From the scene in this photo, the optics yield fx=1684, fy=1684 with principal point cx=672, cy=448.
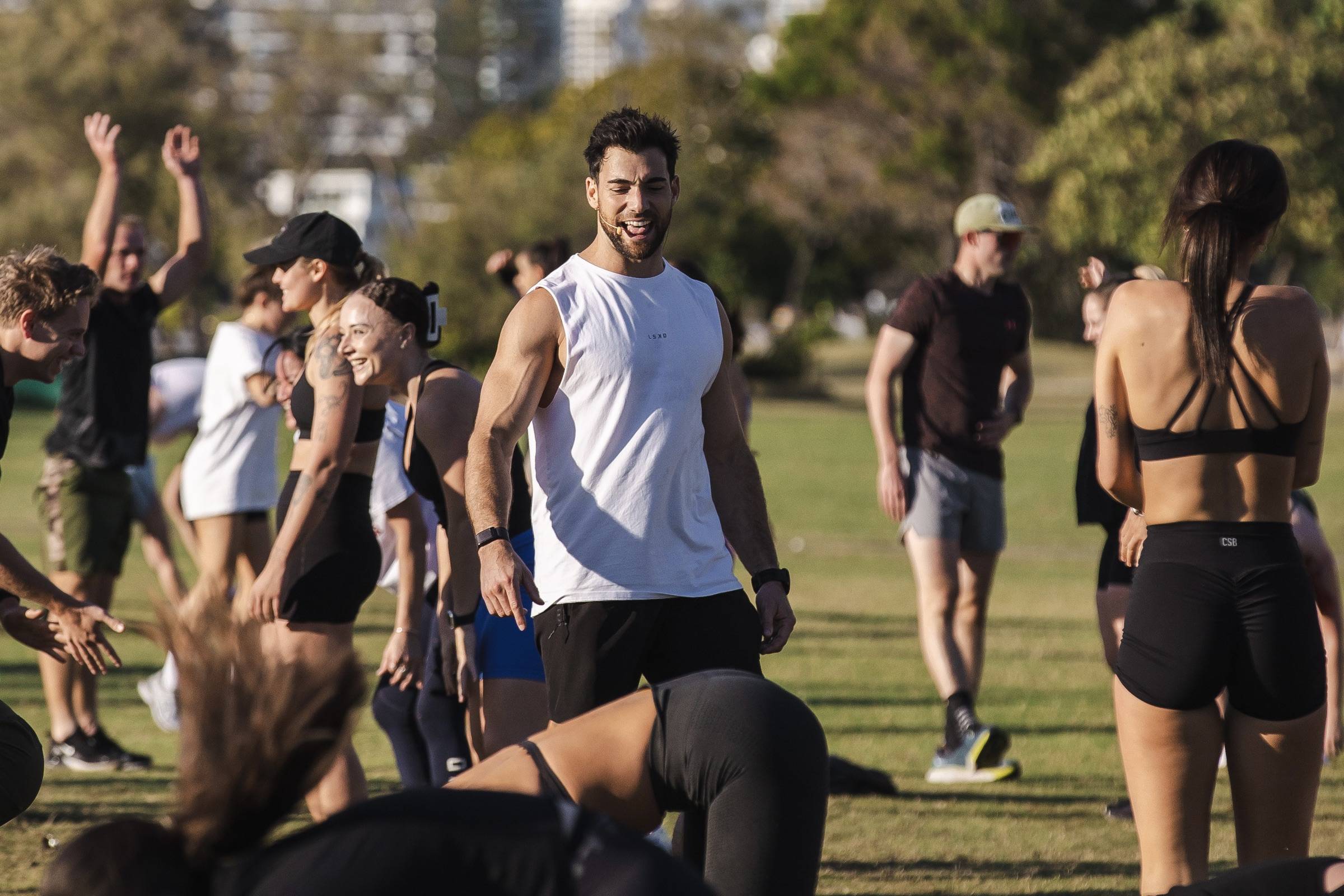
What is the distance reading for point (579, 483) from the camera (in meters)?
4.40

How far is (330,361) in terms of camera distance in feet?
17.1

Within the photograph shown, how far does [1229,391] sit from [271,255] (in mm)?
3201

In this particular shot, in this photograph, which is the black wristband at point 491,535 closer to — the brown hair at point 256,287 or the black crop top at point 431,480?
the black crop top at point 431,480

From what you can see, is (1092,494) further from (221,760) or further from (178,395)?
(178,395)

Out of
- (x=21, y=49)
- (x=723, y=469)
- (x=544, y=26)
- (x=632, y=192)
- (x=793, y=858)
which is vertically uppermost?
(x=544, y=26)

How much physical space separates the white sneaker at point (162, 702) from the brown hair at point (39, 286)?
3.62 meters

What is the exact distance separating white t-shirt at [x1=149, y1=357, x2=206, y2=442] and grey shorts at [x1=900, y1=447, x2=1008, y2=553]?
4.52 metres

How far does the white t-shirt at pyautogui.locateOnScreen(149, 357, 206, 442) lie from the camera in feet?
32.6

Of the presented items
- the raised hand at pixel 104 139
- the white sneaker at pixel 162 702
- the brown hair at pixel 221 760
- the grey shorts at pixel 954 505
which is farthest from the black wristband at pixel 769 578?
the white sneaker at pixel 162 702

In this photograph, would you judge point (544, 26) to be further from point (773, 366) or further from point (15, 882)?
point (15, 882)

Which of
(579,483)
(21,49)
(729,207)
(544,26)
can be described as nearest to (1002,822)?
(579,483)

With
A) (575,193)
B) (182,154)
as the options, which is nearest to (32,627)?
(182,154)

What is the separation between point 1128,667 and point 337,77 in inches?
3919

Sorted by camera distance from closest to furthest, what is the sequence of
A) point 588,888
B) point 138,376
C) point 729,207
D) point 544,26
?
point 588,888
point 138,376
point 729,207
point 544,26
